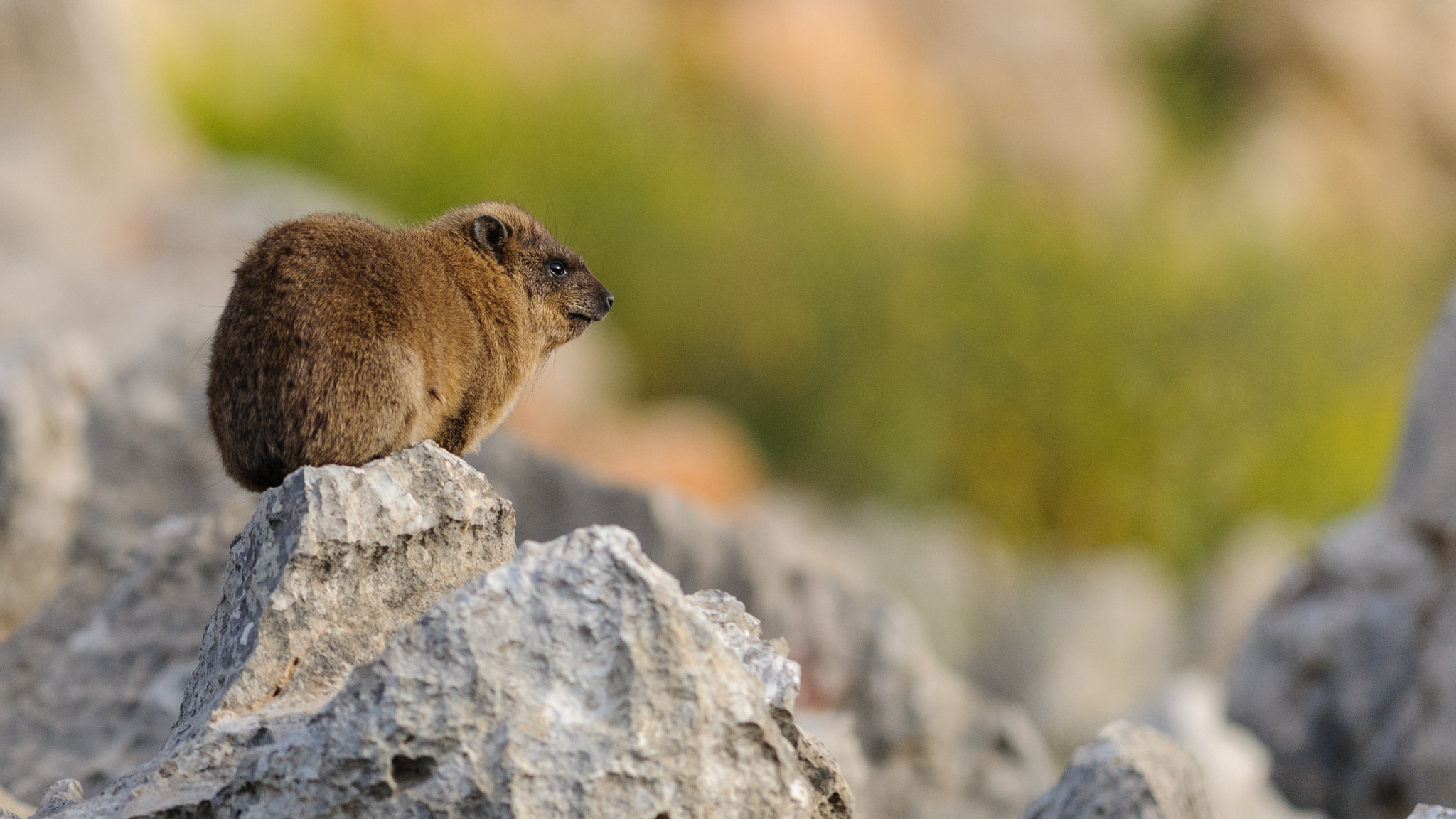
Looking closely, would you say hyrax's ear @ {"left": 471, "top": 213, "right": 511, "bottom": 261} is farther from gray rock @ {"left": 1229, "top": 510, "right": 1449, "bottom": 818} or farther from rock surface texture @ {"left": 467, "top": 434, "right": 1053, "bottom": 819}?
gray rock @ {"left": 1229, "top": 510, "right": 1449, "bottom": 818}

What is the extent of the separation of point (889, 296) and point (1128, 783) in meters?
11.1

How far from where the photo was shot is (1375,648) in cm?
543

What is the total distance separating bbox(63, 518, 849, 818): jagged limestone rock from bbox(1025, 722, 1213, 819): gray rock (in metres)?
0.81

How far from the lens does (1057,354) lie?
13.0 meters

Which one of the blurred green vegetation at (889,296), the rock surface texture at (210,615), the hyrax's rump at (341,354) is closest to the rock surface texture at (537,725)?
the hyrax's rump at (341,354)

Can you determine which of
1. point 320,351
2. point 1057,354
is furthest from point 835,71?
point 320,351

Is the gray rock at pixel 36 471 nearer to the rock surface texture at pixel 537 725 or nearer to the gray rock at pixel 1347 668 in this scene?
the rock surface texture at pixel 537 725

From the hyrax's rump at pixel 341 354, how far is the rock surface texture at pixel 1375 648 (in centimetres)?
324

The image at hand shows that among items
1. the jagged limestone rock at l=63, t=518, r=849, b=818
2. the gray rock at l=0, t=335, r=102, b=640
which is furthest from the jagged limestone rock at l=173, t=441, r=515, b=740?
the gray rock at l=0, t=335, r=102, b=640

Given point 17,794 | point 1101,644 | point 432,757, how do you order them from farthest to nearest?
point 1101,644, point 17,794, point 432,757

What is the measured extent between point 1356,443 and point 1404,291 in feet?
19.1

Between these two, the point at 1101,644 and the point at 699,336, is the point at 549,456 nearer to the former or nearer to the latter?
the point at 1101,644

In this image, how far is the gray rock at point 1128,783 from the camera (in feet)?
10.7

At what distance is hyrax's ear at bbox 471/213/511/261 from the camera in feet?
14.8
